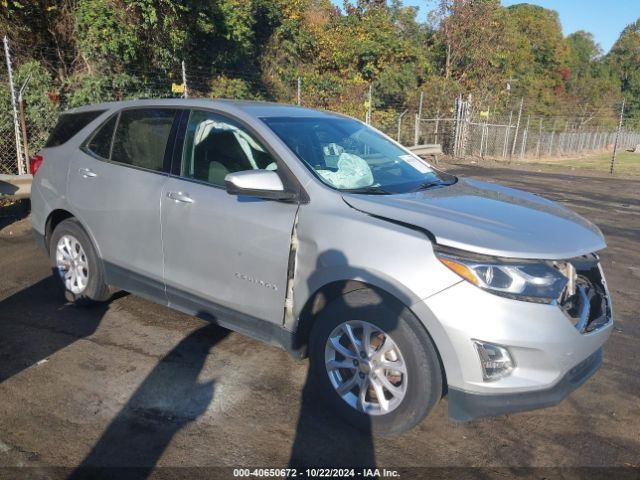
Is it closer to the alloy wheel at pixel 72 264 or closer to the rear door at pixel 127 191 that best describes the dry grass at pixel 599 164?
the rear door at pixel 127 191

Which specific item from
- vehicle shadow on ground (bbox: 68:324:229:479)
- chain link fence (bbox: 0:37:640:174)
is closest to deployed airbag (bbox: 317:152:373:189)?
vehicle shadow on ground (bbox: 68:324:229:479)

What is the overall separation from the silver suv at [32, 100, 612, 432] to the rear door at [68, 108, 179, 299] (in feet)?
0.04

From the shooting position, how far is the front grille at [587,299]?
9.52 ft

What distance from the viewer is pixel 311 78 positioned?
69.8ft

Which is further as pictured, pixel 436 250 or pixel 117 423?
pixel 117 423

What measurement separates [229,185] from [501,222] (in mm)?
1552

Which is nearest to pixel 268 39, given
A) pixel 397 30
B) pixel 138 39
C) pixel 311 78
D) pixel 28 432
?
pixel 311 78

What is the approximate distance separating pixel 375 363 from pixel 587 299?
119 centimetres

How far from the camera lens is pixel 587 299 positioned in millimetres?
3047

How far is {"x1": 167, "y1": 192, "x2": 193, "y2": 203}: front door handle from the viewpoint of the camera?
3797mm

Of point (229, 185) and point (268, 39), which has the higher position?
point (268, 39)

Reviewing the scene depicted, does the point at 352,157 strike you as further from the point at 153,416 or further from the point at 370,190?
the point at 153,416

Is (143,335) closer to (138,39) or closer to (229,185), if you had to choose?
(229,185)

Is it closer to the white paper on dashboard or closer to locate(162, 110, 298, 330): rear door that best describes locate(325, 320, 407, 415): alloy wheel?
locate(162, 110, 298, 330): rear door
